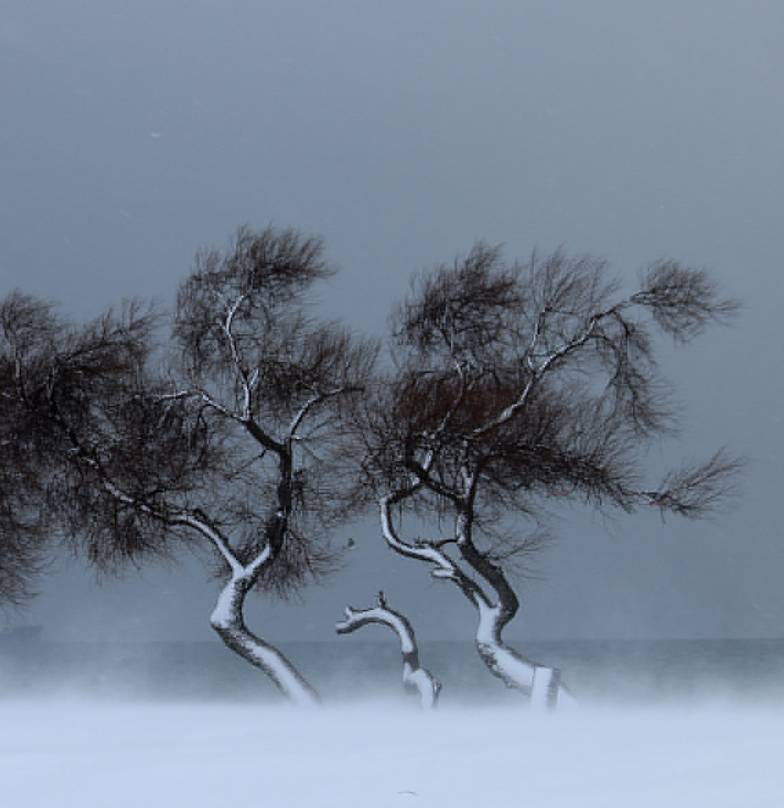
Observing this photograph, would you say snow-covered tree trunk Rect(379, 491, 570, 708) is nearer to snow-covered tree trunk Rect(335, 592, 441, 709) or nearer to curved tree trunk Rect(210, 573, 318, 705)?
snow-covered tree trunk Rect(335, 592, 441, 709)

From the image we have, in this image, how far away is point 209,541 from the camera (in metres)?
23.2

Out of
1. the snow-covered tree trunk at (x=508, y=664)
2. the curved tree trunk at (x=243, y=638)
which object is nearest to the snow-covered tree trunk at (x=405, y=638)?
the snow-covered tree trunk at (x=508, y=664)

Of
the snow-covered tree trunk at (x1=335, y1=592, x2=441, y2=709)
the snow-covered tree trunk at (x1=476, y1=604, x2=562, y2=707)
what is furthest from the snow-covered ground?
the snow-covered tree trunk at (x1=335, y1=592, x2=441, y2=709)

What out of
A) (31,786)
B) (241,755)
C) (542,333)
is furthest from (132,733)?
(542,333)

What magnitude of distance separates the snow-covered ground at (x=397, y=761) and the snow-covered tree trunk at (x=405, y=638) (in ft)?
5.39

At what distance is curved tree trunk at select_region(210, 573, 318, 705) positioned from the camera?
2198cm

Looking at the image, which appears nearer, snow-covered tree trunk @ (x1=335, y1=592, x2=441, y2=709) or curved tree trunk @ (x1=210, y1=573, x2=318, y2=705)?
snow-covered tree trunk @ (x1=335, y1=592, x2=441, y2=709)

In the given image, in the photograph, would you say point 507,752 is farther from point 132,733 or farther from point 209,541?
point 209,541

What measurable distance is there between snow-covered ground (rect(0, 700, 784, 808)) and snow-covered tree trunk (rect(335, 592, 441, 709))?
5.39 feet

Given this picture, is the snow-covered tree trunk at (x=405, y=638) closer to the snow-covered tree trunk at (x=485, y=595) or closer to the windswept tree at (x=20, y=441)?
the snow-covered tree trunk at (x=485, y=595)

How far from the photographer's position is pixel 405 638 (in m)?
22.3

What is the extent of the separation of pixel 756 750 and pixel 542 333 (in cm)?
1005

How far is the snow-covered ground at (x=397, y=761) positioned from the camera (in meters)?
11.3

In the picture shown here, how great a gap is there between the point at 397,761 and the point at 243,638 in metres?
9.54
